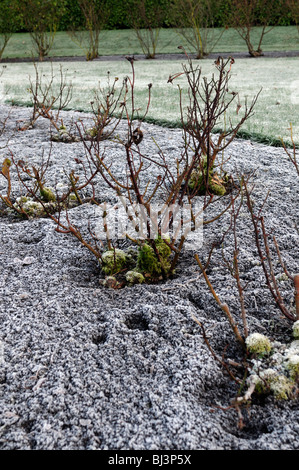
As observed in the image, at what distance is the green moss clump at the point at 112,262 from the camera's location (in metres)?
2.13

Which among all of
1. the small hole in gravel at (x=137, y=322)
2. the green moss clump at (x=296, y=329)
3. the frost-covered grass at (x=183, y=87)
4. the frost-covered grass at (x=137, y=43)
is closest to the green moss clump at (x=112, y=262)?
the small hole in gravel at (x=137, y=322)

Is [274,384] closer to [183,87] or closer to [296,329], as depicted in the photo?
[296,329]

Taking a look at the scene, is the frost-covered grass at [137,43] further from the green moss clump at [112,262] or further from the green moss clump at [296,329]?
the green moss clump at [296,329]

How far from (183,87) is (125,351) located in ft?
23.1

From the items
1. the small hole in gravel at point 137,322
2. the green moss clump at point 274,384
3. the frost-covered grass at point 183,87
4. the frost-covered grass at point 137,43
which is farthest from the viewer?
the frost-covered grass at point 137,43

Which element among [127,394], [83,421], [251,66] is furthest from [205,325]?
[251,66]

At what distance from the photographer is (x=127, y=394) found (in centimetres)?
143

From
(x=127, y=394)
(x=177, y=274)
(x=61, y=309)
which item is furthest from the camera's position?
(x=177, y=274)

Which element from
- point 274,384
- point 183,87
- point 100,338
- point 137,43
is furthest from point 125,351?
point 137,43

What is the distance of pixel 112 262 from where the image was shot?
7.02 feet

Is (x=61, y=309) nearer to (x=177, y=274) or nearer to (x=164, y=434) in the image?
(x=177, y=274)

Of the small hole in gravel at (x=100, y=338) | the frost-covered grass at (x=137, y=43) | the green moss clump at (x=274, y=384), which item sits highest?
the frost-covered grass at (x=137, y=43)

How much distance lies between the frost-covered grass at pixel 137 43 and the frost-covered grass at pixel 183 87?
2.94 metres

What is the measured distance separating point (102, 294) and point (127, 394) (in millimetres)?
634
